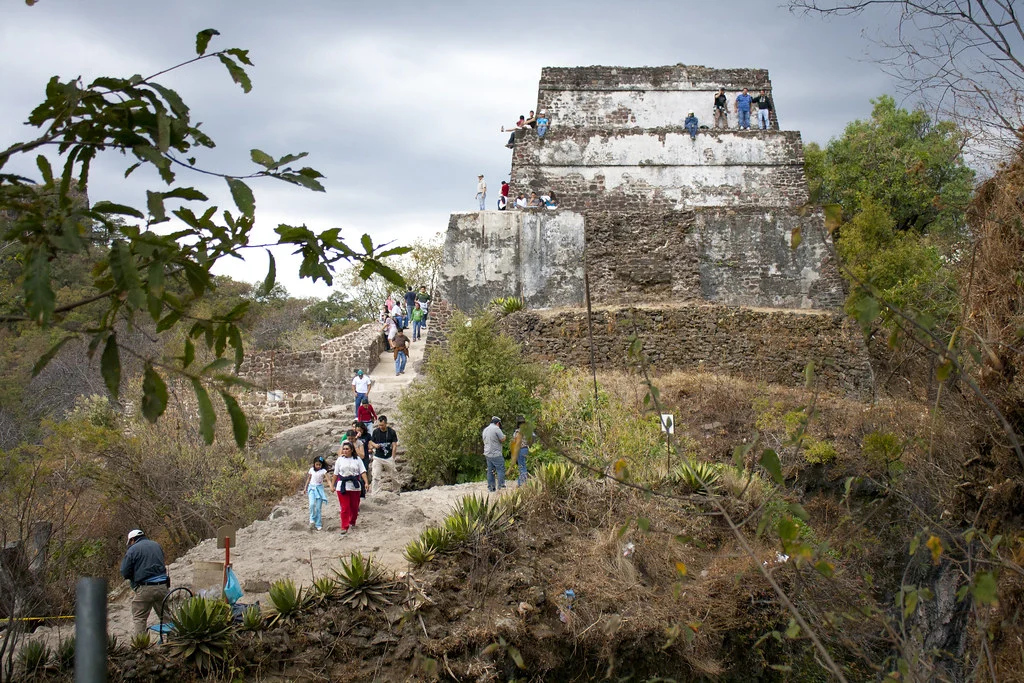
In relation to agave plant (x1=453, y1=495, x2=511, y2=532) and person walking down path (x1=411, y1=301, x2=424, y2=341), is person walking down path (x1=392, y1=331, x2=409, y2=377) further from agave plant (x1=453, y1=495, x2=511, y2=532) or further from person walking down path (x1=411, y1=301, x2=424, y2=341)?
agave plant (x1=453, y1=495, x2=511, y2=532)

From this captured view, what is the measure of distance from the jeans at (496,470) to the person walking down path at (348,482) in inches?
68.0

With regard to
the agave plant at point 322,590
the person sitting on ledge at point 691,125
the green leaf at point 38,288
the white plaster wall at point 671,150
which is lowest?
the agave plant at point 322,590

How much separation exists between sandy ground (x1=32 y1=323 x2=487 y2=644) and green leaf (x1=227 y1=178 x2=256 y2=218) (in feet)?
17.6

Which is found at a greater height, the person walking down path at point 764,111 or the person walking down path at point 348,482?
the person walking down path at point 764,111

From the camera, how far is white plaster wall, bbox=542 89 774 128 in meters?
23.2

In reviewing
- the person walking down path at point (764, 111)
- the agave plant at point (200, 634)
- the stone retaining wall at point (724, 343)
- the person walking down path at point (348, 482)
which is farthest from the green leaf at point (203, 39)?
the person walking down path at point (764, 111)

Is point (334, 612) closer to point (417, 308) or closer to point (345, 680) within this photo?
point (345, 680)

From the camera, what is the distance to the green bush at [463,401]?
1369 cm

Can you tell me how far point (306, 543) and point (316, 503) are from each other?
1.55 feet

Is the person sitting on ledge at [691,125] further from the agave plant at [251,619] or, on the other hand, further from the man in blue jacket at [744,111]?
the agave plant at [251,619]

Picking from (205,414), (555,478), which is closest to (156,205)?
(205,414)

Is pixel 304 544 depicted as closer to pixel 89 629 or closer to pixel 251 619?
pixel 251 619

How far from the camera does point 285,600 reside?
8336 mm

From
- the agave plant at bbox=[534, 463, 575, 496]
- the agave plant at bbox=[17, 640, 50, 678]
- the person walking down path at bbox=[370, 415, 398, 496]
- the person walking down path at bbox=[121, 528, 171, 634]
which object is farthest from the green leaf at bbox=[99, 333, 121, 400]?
the person walking down path at bbox=[370, 415, 398, 496]
